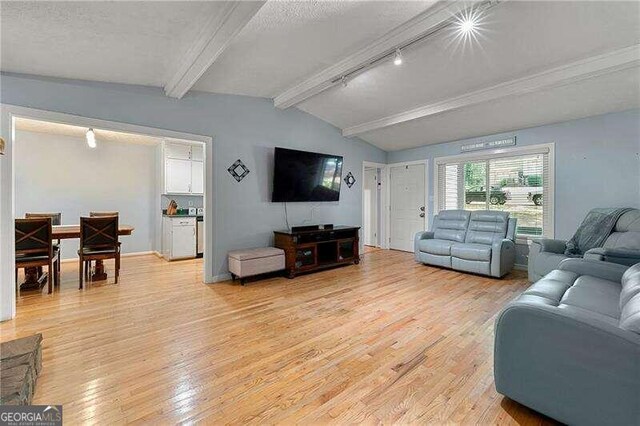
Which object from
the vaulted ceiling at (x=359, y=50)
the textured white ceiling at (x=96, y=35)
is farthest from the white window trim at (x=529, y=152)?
the textured white ceiling at (x=96, y=35)

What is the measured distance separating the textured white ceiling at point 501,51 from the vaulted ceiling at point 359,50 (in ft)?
0.04

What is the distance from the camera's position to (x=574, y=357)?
1364 mm

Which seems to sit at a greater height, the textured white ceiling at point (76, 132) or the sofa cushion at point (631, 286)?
the textured white ceiling at point (76, 132)

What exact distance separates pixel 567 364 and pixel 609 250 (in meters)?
2.06

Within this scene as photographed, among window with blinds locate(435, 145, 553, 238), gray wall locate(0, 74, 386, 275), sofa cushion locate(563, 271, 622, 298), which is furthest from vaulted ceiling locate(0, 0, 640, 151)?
sofa cushion locate(563, 271, 622, 298)

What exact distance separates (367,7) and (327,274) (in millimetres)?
3534

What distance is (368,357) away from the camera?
2.10 meters

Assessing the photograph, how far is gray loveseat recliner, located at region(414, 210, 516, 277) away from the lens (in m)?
Result: 4.21

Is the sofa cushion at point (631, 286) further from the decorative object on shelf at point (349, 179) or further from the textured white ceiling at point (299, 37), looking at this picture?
the decorative object on shelf at point (349, 179)

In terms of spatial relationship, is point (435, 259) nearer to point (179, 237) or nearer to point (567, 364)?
point (567, 364)

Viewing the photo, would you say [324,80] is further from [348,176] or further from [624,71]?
[624,71]

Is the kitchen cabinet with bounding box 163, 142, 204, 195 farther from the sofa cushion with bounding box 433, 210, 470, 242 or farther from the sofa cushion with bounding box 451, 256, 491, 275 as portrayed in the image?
the sofa cushion with bounding box 451, 256, 491, 275

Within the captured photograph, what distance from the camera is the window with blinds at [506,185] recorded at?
4.61 metres

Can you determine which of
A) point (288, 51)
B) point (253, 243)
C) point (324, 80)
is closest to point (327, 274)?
point (253, 243)
